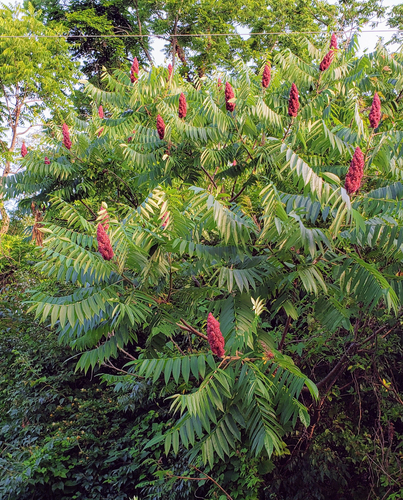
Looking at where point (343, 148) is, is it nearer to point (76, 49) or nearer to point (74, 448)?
point (74, 448)

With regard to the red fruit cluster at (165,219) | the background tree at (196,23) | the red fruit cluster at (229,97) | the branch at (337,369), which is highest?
the background tree at (196,23)

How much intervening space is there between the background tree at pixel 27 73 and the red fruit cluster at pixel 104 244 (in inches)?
544

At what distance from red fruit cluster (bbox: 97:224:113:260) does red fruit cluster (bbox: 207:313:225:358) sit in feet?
2.21

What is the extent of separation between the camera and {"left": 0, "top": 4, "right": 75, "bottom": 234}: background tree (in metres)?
15.5

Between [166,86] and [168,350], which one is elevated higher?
[166,86]

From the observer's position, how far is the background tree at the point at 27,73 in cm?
1551

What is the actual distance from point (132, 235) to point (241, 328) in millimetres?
853

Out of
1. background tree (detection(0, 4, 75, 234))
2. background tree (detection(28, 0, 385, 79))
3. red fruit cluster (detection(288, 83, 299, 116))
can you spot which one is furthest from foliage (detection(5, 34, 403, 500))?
Answer: background tree (detection(28, 0, 385, 79))

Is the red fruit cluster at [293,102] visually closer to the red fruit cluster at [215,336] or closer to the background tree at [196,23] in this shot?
the red fruit cluster at [215,336]

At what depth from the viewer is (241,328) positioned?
2.44m

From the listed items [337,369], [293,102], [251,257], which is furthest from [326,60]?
[337,369]

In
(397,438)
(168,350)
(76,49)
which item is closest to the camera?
(397,438)

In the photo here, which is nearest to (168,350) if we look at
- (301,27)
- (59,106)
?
(59,106)

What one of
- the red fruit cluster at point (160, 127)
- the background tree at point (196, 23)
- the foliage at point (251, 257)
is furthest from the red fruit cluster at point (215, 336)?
the background tree at point (196, 23)
